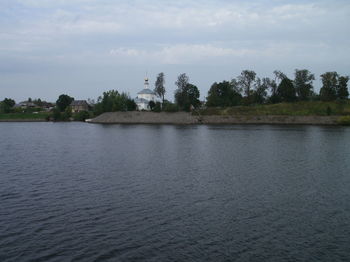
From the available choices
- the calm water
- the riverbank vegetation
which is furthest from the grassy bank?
the calm water

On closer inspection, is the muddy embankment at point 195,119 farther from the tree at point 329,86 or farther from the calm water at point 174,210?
the calm water at point 174,210

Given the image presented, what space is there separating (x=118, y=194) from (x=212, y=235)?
10.6 meters

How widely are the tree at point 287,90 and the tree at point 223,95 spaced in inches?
772

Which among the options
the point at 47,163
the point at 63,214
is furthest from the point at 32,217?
the point at 47,163

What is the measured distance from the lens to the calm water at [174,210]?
57.0ft

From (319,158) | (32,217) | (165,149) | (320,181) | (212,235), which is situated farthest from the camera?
(165,149)

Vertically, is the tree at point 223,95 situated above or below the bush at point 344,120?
above

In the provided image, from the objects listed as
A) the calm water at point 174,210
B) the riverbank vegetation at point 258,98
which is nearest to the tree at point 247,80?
the riverbank vegetation at point 258,98

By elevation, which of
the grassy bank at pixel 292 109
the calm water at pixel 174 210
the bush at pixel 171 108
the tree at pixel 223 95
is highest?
the tree at pixel 223 95

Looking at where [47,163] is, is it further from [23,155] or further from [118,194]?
[118,194]

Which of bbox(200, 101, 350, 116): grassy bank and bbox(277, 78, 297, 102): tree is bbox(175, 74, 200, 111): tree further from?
bbox(277, 78, 297, 102): tree

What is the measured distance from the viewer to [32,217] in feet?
72.5

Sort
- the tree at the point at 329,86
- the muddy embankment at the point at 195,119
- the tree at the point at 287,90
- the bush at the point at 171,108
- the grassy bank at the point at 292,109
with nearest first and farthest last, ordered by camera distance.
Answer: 1. the muddy embankment at the point at 195,119
2. the grassy bank at the point at 292,109
3. the tree at the point at 329,86
4. the tree at the point at 287,90
5. the bush at the point at 171,108

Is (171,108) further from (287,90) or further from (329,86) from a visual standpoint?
(329,86)
